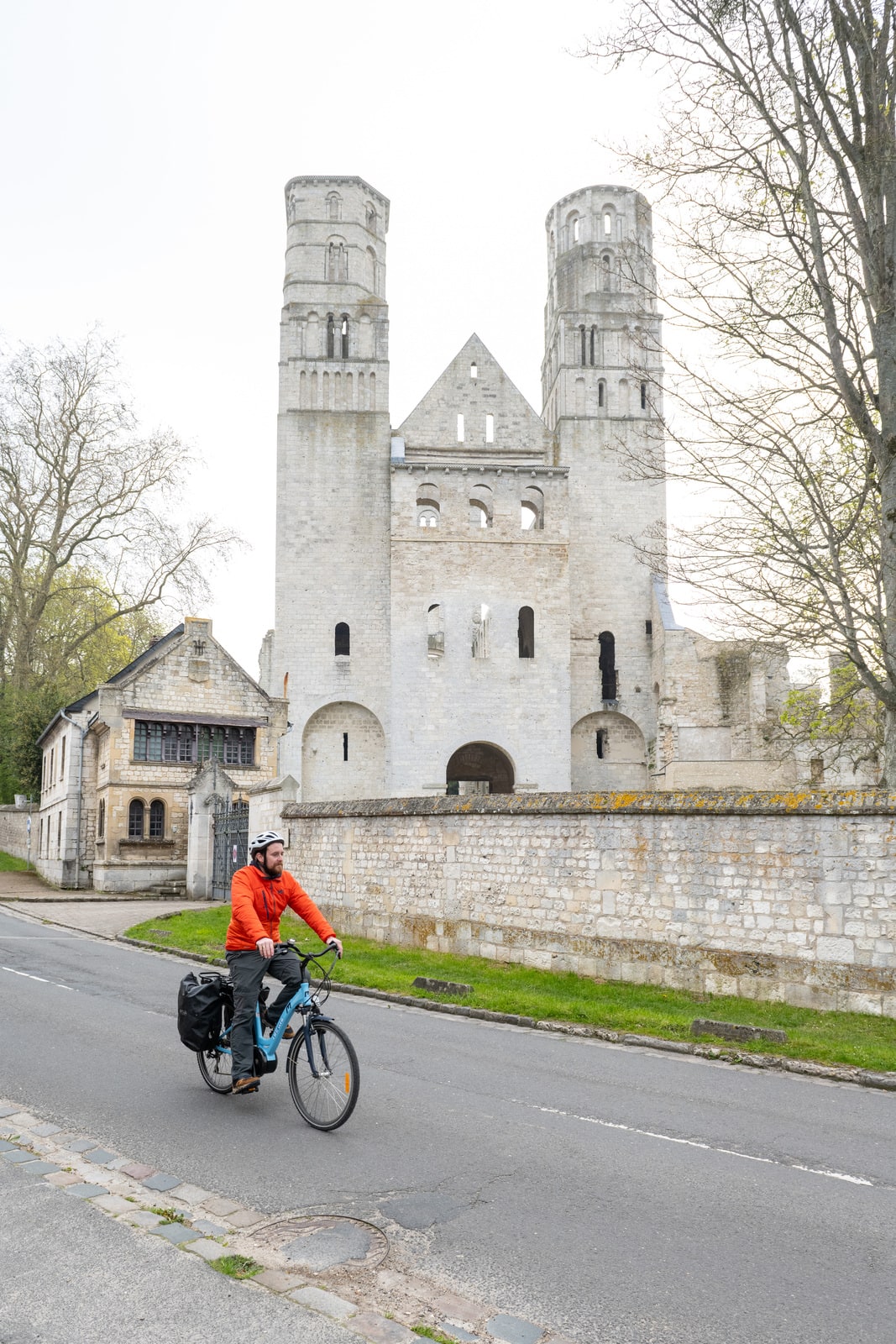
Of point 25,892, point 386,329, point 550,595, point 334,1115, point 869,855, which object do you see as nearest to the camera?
point 334,1115

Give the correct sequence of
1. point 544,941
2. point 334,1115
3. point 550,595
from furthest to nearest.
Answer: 1. point 550,595
2. point 544,941
3. point 334,1115

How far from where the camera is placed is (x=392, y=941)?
16.0 m

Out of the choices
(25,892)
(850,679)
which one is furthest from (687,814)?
(25,892)

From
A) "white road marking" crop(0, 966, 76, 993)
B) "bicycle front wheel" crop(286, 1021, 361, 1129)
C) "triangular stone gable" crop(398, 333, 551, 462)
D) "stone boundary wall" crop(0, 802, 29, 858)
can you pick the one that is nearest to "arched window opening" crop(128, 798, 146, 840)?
"stone boundary wall" crop(0, 802, 29, 858)

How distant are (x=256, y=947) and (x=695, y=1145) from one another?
2.84 m

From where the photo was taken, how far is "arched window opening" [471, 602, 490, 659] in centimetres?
3738

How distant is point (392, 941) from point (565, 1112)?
9395mm

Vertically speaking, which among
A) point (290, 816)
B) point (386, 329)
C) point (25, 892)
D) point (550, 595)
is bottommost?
point (25, 892)

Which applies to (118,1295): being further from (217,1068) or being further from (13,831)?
(13,831)

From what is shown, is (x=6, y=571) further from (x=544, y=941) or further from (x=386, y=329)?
(x=544, y=941)

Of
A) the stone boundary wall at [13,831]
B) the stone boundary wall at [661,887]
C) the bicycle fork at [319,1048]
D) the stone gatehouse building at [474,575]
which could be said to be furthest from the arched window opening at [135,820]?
the bicycle fork at [319,1048]

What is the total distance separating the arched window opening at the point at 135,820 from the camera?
103 feet

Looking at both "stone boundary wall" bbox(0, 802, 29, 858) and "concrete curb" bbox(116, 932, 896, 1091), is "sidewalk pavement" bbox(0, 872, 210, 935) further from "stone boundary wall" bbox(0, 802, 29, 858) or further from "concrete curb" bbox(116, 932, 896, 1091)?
"stone boundary wall" bbox(0, 802, 29, 858)

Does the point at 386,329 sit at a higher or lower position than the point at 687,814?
higher
